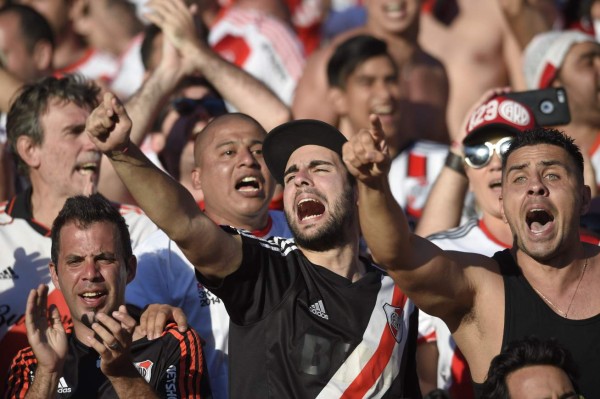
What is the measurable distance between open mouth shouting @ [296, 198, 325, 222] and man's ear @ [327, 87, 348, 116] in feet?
9.50

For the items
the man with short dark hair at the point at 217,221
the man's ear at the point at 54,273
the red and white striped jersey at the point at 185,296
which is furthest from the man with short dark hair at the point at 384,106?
the man's ear at the point at 54,273

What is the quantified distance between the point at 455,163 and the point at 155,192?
266 cm

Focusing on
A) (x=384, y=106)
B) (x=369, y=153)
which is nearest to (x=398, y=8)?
(x=384, y=106)

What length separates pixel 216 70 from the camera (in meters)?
7.85

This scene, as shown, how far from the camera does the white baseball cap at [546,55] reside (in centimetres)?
842

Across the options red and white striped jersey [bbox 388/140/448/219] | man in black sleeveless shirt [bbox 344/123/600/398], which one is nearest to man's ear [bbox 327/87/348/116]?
red and white striped jersey [bbox 388/140/448/219]

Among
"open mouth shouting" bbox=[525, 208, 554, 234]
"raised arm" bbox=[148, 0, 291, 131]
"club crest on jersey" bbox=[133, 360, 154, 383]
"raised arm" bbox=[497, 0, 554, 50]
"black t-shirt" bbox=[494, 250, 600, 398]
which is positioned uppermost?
"raised arm" bbox=[497, 0, 554, 50]

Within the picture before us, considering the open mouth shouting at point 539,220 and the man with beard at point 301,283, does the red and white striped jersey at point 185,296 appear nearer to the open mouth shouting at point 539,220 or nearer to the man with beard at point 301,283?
the man with beard at point 301,283

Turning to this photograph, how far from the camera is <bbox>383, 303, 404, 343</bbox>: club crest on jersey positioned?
5.53 m

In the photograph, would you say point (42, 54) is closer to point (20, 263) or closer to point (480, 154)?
point (20, 263)

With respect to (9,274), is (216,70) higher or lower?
higher

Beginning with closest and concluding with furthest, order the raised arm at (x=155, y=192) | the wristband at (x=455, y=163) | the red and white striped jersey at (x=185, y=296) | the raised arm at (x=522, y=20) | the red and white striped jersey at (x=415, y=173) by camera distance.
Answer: the raised arm at (x=155, y=192), the red and white striped jersey at (x=185, y=296), the wristband at (x=455, y=163), the red and white striped jersey at (x=415, y=173), the raised arm at (x=522, y=20)

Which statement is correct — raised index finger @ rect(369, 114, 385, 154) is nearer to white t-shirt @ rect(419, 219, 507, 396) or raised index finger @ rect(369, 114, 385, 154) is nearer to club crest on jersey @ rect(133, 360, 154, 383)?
club crest on jersey @ rect(133, 360, 154, 383)

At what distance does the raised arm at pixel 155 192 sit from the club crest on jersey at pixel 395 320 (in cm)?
77
